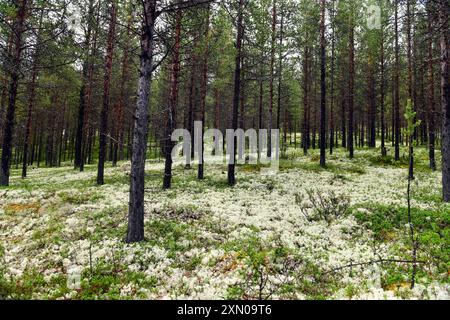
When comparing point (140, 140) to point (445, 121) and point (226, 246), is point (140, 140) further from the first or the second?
point (445, 121)

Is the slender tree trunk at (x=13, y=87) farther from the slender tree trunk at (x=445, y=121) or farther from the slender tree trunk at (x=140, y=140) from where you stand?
the slender tree trunk at (x=445, y=121)

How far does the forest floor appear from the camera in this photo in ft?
19.0

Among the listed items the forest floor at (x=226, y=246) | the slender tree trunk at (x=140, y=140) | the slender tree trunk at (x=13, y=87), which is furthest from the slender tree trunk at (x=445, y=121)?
the slender tree trunk at (x=13, y=87)

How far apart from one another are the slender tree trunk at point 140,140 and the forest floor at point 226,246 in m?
0.38

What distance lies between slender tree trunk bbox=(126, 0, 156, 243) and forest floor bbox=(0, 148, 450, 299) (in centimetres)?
38

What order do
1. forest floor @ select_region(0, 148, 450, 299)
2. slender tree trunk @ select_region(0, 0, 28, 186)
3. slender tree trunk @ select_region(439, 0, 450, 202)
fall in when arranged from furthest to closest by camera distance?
slender tree trunk @ select_region(0, 0, 28, 186) < slender tree trunk @ select_region(439, 0, 450, 202) < forest floor @ select_region(0, 148, 450, 299)

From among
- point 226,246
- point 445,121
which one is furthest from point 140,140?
point 445,121

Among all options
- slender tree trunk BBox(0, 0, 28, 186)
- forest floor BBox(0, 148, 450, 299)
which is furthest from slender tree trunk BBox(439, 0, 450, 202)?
slender tree trunk BBox(0, 0, 28, 186)

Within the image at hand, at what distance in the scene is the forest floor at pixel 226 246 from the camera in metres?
5.79

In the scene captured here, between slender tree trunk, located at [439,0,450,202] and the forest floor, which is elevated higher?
slender tree trunk, located at [439,0,450,202]

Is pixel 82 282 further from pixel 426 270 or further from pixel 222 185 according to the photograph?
pixel 222 185

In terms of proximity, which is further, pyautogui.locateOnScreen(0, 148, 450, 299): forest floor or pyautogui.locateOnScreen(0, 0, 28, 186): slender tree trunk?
pyautogui.locateOnScreen(0, 0, 28, 186): slender tree trunk

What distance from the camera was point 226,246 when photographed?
25.6 ft

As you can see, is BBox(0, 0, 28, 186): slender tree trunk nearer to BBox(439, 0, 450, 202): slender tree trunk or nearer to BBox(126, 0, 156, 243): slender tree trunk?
BBox(126, 0, 156, 243): slender tree trunk
